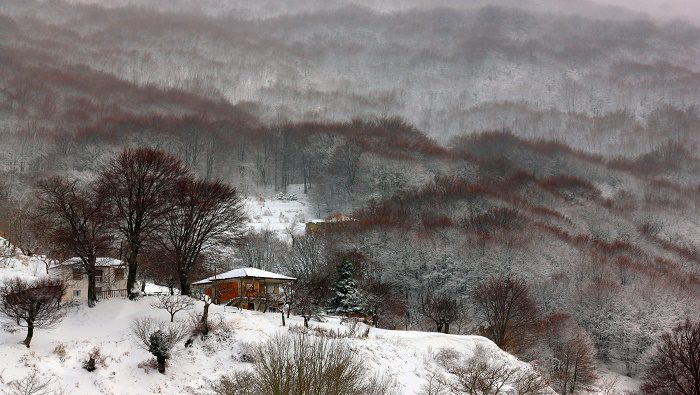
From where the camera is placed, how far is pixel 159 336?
31609 millimetres

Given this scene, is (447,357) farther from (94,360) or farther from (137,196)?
(137,196)

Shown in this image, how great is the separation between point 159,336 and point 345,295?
102 ft

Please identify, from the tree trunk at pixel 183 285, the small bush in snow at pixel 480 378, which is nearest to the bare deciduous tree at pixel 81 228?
the tree trunk at pixel 183 285

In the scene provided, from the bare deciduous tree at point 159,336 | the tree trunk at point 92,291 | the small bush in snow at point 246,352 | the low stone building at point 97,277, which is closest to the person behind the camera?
the bare deciduous tree at point 159,336

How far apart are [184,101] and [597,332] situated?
5038 inches

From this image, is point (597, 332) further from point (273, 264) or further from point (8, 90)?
point (8, 90)

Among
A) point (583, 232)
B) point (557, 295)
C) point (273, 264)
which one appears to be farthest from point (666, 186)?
point (273, 264)

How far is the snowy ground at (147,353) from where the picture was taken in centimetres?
2895

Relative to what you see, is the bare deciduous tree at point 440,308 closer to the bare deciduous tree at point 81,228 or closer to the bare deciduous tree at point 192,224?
the bare deciduous tree at point 192,224

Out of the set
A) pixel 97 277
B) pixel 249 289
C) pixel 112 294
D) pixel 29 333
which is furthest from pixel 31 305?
pixel 249 289

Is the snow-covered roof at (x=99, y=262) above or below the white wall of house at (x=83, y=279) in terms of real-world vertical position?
above

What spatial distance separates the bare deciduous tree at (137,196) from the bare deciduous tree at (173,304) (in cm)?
346

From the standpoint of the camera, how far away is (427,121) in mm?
195000

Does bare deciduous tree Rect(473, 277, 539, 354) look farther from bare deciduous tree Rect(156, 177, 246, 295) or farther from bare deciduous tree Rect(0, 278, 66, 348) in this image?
bare deciduous tree Rect(0, 278, 66, 348)
